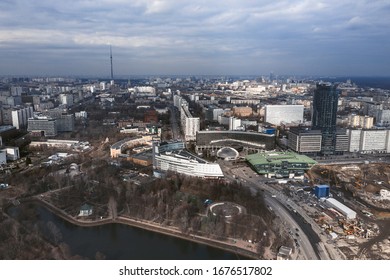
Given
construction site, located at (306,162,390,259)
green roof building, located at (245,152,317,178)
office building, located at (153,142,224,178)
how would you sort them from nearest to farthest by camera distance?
1. construction site, located at (306,162,390,259)
2. office building, located at (153,142,224,178)
3. green roof building, located at (245,152,317,178)

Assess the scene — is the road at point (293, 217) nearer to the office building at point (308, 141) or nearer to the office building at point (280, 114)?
the office building at point (308, 141)

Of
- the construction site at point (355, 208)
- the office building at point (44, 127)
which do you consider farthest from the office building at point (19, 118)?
the construction site at point (355, 208)

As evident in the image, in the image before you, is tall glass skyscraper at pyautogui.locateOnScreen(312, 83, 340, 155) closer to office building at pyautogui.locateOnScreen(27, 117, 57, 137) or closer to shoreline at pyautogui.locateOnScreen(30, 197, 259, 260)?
shoreline at pyautogui.locateOnScreen(30, 197, 259, 260)

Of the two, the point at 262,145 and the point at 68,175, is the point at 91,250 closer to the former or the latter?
the point at 68,175

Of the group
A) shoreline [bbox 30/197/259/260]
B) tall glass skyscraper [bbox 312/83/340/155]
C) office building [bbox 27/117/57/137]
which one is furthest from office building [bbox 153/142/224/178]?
office building [bbox 27/117/57/137]

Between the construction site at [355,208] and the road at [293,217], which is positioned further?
the construction site at [355,208]

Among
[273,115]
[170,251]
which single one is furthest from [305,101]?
[170,251]

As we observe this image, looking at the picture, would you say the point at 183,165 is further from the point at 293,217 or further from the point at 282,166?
the point at 293,217
